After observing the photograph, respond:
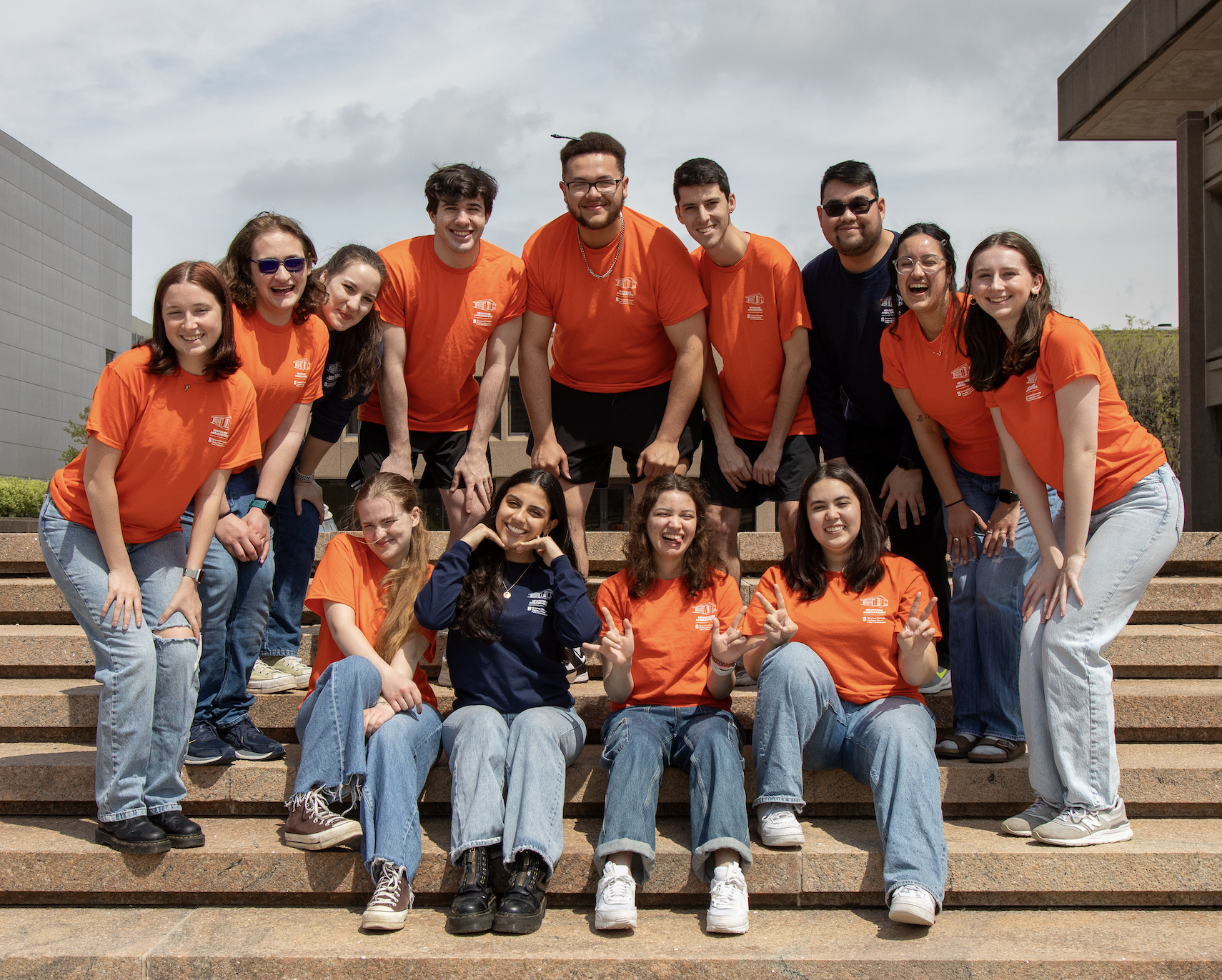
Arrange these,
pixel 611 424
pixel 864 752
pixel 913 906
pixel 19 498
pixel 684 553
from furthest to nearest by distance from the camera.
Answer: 1. pixel 19 498
2. pixel 611 424
3. pixel 684 553
4. pixel 864 752
5. pixel 913 906

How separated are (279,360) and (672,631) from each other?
197 cm

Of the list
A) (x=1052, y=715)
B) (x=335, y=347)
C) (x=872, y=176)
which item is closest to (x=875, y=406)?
(x=872, y=176)

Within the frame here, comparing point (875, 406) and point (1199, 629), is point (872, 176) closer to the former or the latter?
point (875, 406)

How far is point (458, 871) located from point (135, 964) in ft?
3.23

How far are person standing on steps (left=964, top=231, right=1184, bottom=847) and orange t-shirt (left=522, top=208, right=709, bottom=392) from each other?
1.45 meters

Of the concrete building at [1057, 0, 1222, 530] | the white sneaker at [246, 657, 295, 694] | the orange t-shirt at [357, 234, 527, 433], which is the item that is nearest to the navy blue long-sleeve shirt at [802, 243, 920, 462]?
the orange t-shirt at [357, 234, 527, 433]

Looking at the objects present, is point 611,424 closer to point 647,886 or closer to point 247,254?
point 247,254

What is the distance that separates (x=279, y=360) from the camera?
4020mm

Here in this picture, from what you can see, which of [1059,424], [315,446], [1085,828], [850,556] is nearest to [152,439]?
[315,446]

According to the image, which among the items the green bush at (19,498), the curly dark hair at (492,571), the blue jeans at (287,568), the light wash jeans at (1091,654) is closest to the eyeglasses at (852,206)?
the light wash jeans at (1091,654)

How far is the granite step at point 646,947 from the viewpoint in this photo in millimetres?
2818

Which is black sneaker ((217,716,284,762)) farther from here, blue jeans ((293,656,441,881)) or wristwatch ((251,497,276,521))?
wristwatch ((251,497,276,521))

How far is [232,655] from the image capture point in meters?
3.89

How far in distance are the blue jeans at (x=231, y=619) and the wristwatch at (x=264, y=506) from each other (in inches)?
2.0
